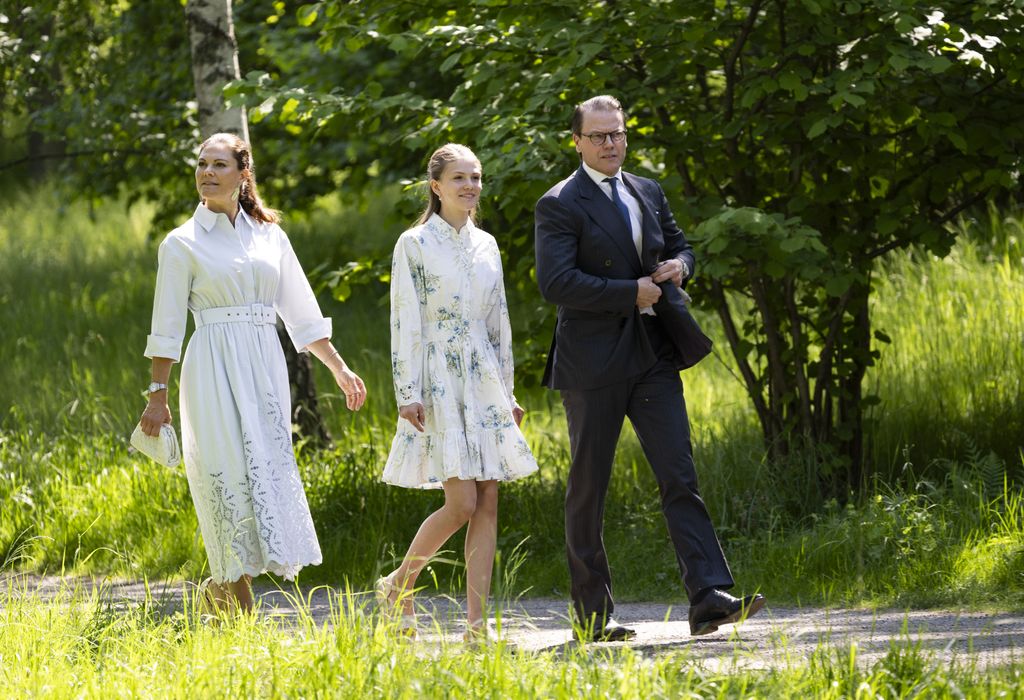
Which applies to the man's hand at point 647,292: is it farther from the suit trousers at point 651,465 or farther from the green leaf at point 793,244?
the green leaf at point 793,244

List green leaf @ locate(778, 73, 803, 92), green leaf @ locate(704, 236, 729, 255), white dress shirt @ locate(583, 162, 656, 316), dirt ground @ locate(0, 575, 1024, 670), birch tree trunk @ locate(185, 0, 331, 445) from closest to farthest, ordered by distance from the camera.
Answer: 1. dirt ground @ locate(0, 575, 1024, 670)
2. white dress shirt @ locate(583, 162, 656, 316)
3. green leaf @ locate(704, 236, 729, 255)
4. green leaf @ locate(778, 73, 803, 92)
5. birch tree trunk @ locate(185, 0, 331, 445)

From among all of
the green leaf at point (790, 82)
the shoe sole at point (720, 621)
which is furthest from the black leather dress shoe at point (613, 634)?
the green leaf at point (790, 82)

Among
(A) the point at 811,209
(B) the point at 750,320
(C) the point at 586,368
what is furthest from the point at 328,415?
(C) the point at 586,368

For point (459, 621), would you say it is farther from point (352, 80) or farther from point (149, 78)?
point (149, 78)

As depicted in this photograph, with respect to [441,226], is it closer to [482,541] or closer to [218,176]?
[218,176]

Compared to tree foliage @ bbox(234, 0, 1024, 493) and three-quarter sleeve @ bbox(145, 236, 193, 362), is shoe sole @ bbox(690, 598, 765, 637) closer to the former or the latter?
tree foliage @ bbox(234, 0, 1024, 493)

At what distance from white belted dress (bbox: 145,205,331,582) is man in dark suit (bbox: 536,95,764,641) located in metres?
1.09

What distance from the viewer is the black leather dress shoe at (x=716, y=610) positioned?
501 cm

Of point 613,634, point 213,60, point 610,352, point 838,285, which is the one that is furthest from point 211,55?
point 613,634

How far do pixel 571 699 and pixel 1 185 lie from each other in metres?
24.0

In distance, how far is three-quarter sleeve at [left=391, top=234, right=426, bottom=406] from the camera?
5.20 m

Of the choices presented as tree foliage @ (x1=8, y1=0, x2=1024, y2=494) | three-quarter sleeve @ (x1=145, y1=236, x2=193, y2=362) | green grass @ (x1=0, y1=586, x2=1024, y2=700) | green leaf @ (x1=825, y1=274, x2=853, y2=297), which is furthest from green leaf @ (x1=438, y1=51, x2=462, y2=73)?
green grass @ (x1=0, y1=586, x2=1024, y2=700)

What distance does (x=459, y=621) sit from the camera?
5949 mm

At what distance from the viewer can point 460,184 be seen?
5.25 m
